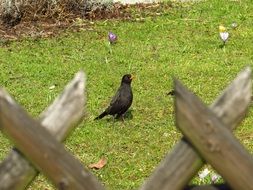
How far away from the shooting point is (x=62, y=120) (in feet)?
7.73

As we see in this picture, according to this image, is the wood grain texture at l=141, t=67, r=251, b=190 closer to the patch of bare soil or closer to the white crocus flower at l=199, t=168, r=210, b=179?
the white crocus flower at l=199, t=168, r=210, b=179

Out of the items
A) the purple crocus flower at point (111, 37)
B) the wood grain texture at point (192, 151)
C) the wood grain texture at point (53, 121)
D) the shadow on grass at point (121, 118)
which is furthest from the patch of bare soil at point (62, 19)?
the wood grain texture at point (192, 151)

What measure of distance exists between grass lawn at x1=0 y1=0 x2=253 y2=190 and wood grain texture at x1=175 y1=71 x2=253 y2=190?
7.56 feet

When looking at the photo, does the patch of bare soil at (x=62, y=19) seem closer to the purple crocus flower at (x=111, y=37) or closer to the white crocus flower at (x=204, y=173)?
the purple crocus flower at (x=111, y=37)

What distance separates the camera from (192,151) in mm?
2357

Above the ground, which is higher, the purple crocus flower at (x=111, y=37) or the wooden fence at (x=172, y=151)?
Answer: the wooden fence at (x=172, y=151)

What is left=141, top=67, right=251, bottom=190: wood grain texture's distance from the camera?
2311 millimetres

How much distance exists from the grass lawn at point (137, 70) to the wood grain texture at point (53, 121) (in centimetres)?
239

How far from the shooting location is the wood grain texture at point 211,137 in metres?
2.31

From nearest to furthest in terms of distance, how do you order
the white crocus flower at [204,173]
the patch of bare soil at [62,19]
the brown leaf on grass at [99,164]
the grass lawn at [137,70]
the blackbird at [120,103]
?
the white crocus flower at [204,173] → the brown leaf on grass at [99,164] → the grass lawn at [137,70] → the blackbird at [120,103] → the patch of bare soil at [62,19]

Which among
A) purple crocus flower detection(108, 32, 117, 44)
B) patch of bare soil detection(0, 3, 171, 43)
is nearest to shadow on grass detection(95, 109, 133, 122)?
purple crocus flower detection(108, 32, 117, 44)

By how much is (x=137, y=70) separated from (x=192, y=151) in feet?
19.4

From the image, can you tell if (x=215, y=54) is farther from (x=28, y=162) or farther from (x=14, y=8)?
(x=28, y=162)

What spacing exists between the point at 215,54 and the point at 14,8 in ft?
10.5
